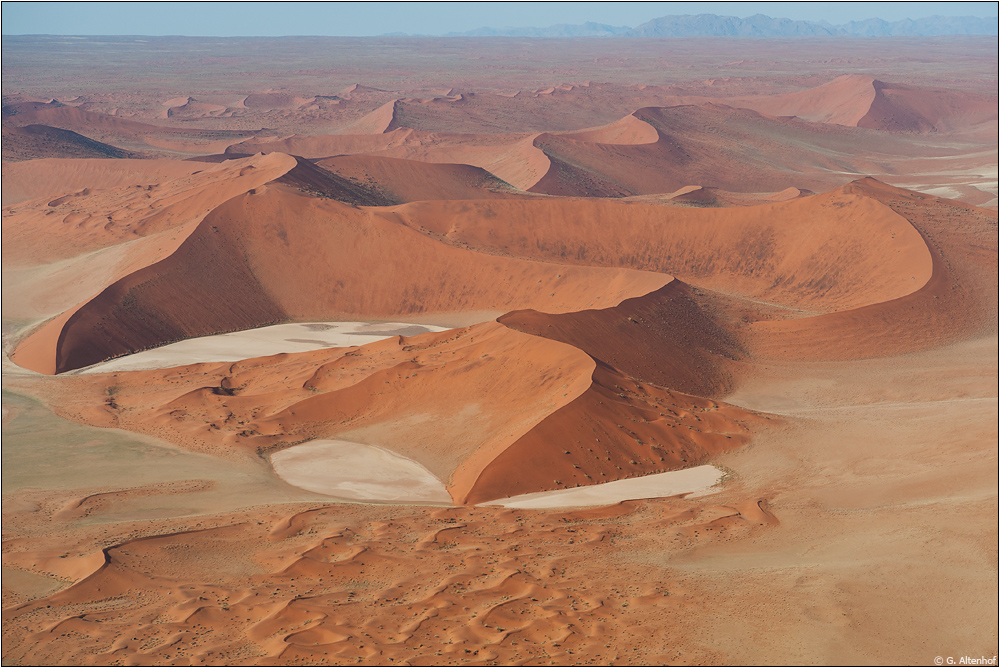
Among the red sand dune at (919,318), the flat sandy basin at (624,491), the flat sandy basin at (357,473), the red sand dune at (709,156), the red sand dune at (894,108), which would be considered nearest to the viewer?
the flat sandy basin at (624,491)

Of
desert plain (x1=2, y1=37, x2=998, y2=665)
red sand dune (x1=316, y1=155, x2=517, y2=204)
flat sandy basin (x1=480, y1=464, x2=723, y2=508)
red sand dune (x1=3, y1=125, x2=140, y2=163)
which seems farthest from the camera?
red sand dune (x1=3, y1=125, x2=140, y2=163)

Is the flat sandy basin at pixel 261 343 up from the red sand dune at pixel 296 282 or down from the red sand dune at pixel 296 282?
down

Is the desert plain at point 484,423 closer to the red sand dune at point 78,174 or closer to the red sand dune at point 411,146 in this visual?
the red sand dune at point 78,174

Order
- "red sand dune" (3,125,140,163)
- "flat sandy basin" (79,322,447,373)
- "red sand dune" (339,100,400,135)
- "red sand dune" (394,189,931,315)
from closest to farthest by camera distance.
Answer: "flat sandy basin" (79,322,447,373) < "red sand dune" (394,189,931,315) < "red sand dune" (3,125,140,163) < "red sand dune" (339,100,400,135)

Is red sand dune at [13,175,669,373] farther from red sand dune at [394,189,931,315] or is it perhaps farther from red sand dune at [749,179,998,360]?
red sand dune at [749,179,998,360]

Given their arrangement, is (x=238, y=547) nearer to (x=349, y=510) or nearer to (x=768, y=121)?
(x=349, y=510)

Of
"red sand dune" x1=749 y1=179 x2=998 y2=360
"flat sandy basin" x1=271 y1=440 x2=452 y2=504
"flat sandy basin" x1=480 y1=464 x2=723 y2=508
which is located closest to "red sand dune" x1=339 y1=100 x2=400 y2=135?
"red sand dune" x1=749 y1=179 x2=998 y2=360

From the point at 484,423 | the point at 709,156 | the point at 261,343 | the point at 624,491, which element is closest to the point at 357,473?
the point at 484,423

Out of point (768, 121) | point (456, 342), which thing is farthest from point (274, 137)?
point (456, 342)

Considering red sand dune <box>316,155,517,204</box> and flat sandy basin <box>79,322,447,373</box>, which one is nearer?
flat sandy basin <box>79,322,447,373</box>

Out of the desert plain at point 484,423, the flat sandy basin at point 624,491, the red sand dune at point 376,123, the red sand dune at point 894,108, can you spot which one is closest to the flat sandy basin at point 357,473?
the desert plain at point 484,423
